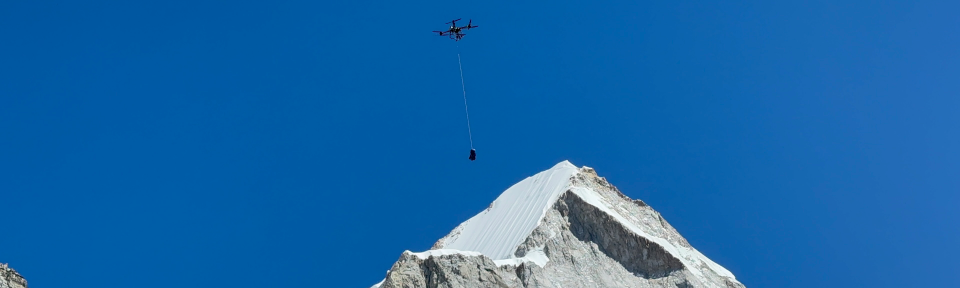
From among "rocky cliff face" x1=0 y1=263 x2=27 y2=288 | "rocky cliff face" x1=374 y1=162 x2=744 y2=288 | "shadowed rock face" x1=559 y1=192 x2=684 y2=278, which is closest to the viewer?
"rocky cliff face" x1=0 y1=263 x2=27 y2=288

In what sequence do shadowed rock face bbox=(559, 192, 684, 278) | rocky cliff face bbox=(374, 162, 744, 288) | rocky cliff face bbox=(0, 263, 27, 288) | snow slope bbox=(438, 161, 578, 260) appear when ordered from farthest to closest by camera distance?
1. snow slope bbox=(438, 161, 578, 260)
2. shadowed rock face bbox=(559, 192, 684, 278)
3. rocky cliff face bbox=(374, 162, 744, 288)
4. rocky cliff face bbox=(0, 263, 27, 288)

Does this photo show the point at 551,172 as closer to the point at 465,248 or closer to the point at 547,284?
the point at 465,248

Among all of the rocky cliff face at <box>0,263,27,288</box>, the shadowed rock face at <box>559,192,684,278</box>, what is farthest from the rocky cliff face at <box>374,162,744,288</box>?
the rocky cliff face at <box>0,263,27,288</box>

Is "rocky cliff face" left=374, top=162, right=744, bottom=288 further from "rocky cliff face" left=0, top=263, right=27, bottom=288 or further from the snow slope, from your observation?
"rocky cliff face" left=0, top=263, right=27, bottom=288

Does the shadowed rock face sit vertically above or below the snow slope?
below

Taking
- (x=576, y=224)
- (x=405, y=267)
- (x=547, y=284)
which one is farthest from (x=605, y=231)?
(x=405, y=267)

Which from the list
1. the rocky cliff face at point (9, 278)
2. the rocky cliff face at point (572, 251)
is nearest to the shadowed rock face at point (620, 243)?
the rocky cliff face at point (572, 251)

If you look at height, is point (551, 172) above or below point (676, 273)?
above
